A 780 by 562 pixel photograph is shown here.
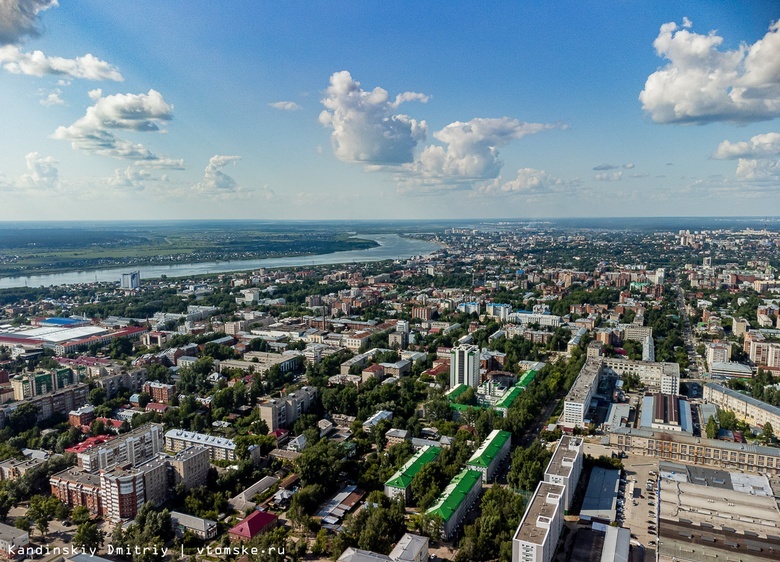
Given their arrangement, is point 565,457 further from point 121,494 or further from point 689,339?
point 689,339

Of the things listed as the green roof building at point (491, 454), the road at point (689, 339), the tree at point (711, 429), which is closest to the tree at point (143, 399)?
the green roof building at point (491, 454)

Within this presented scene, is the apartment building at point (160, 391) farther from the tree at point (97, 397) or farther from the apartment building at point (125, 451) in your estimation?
the apartment building at point (125, 451)

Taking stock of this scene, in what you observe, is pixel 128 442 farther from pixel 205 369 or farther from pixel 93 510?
pixel 205 369

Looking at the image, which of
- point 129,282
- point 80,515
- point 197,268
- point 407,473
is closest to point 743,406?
point 407,473

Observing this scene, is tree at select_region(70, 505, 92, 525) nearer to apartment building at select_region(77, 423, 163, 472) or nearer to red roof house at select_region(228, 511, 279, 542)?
apartment building at select_region(77, 423, 163, 472)

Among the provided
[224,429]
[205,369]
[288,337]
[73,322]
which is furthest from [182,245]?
[224,429]

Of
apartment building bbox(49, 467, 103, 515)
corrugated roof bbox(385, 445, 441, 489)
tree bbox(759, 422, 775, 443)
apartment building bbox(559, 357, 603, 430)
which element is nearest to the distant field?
apartment building bbox(49, 467, 103, 515)
